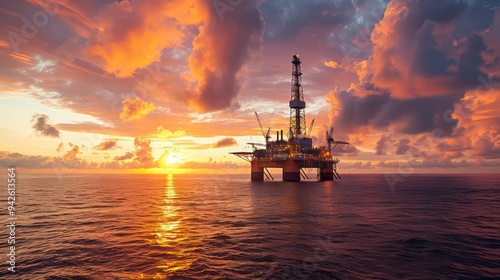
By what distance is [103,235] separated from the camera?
Answer: 2902 cm

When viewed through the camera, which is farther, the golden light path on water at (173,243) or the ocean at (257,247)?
the golden light path on water at (173,243)

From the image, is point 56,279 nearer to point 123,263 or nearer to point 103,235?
point 123,263

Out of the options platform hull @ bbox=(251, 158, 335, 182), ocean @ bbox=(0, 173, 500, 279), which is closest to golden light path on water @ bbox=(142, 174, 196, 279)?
ocean @ bbox=(0, 173, 500, 279)

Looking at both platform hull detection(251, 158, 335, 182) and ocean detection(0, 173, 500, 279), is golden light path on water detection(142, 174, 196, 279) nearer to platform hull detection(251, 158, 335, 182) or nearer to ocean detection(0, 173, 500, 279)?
ocean detection(0, 173, 500, 279)

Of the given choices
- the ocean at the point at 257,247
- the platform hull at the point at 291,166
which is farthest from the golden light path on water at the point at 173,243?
the platform hull at the point at 291,166

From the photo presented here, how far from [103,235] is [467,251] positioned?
3219 centimetres

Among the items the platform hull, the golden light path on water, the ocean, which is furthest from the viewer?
the platform hull

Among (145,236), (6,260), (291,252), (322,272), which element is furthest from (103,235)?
(322,272)

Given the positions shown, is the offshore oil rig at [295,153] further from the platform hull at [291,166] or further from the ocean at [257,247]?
the ocean at [257,247]

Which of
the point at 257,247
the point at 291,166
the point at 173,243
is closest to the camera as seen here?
the point at 257,247

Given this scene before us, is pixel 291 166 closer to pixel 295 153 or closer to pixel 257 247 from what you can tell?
pixel 295 153

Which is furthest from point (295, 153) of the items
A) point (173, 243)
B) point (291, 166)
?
point (173, 243)

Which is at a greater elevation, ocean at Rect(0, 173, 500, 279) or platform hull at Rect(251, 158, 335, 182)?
platform hull at Rect(251, 158, 335, 182)

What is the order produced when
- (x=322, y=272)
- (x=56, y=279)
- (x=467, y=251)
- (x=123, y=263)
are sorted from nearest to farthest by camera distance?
(x=56, y=279)
(x=322, y=272)
(x=123, y=263)
(x=467, y=251)
